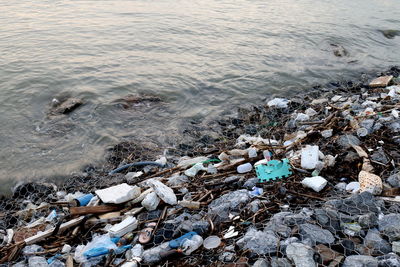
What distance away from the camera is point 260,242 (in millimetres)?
2430

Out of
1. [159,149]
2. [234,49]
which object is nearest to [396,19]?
[234,49]

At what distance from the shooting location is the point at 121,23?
41.2ft

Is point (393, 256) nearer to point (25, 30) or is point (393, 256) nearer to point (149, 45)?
point (149, 45)

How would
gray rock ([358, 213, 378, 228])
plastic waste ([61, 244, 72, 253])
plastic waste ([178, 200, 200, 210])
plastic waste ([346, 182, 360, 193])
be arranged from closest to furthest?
gray rock ([358, 213, 378, 228]), plastic waste ([61, 244, 72, 253]), plastic waste ([346, 182, 360, 193]), plastic waste ([178, 200, 200, 210])

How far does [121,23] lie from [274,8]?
8.21m

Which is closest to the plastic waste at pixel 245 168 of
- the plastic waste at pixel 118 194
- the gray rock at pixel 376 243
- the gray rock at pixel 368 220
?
the plastic waste at pixel 118 194

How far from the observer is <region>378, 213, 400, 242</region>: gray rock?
91.0 inches

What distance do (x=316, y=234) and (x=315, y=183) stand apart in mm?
922

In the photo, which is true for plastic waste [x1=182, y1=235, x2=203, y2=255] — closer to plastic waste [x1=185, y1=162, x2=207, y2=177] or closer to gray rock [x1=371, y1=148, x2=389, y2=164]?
plastic waste [x1=185, y1=162, x2=207, y2=177]

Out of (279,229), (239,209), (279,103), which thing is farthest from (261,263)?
(279,103)

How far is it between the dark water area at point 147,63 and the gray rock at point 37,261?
2.38 m

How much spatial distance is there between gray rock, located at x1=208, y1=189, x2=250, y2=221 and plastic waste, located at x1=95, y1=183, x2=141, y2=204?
88 cm

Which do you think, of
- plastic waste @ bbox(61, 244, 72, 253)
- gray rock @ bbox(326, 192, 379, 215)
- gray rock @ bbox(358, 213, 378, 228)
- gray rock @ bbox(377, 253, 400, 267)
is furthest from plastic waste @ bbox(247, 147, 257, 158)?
plastic waste @ bbox(61, 244, 72, 253)

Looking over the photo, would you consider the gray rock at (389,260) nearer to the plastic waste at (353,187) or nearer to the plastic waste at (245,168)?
the plastic waste at (353,187)
